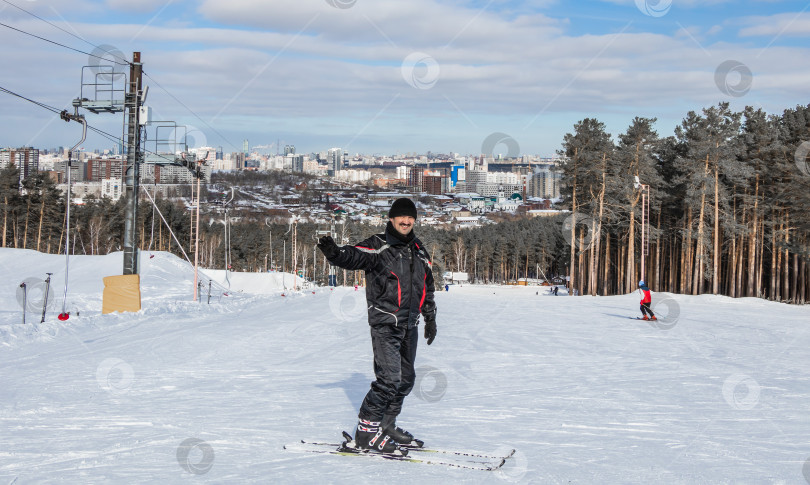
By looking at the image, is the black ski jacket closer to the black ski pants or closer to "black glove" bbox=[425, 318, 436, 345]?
the black ski pants

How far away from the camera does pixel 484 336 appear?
624 inches


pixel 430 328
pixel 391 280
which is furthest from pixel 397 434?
pixel 391 280

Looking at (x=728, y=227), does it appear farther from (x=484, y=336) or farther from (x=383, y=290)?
(x=383, y=290)

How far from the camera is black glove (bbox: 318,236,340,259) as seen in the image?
4.86m

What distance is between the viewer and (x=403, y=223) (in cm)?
543

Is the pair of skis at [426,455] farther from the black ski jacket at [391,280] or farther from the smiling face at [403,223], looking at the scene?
the smiling face at [403,223]

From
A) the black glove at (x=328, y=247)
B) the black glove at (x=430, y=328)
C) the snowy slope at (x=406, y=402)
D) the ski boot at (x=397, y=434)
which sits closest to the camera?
the black glove at (x=328, y=247)

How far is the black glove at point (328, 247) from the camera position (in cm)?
486

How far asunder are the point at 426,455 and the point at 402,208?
2095 millimetres

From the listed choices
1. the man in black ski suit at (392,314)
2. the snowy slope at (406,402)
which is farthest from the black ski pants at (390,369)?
the snowy slope at (406,402)

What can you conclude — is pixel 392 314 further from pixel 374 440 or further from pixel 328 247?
pixel 374 440

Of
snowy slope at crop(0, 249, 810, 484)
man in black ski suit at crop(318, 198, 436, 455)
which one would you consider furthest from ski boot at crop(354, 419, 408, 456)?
snowy slope at crop(0, 249, 810, 484)

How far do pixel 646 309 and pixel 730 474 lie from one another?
16.8m

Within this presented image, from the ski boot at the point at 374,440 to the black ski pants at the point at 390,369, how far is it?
2.7 inches
